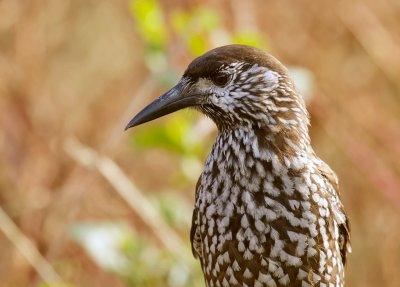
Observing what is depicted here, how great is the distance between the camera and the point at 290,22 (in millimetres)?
8375

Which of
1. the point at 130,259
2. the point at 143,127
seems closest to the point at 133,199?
the point at 130,259

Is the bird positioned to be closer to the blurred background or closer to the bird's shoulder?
the bird's shoulder

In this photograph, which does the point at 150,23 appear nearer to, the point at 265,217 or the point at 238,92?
the point at 238,92

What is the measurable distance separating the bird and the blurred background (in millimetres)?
1105

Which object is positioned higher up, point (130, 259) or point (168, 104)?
point (168, 104)

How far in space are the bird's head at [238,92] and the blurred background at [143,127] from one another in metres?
1.08

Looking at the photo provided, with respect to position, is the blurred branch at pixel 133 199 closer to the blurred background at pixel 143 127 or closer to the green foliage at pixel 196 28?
the blurred background at pixel 143 127

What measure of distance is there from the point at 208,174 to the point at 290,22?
4.49 meters

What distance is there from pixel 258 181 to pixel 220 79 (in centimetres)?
46

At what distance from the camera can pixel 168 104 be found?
13.4ft

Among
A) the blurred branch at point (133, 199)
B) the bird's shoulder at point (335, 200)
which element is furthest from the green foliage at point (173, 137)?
the bird's shoulder at point (335, 200)

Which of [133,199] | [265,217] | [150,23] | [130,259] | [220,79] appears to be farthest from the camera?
[133,199]

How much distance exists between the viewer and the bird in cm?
395

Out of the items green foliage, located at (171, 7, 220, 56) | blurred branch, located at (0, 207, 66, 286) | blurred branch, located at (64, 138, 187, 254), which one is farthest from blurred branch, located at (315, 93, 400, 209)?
blurred branch, located at (0, 207, 66, 286)
